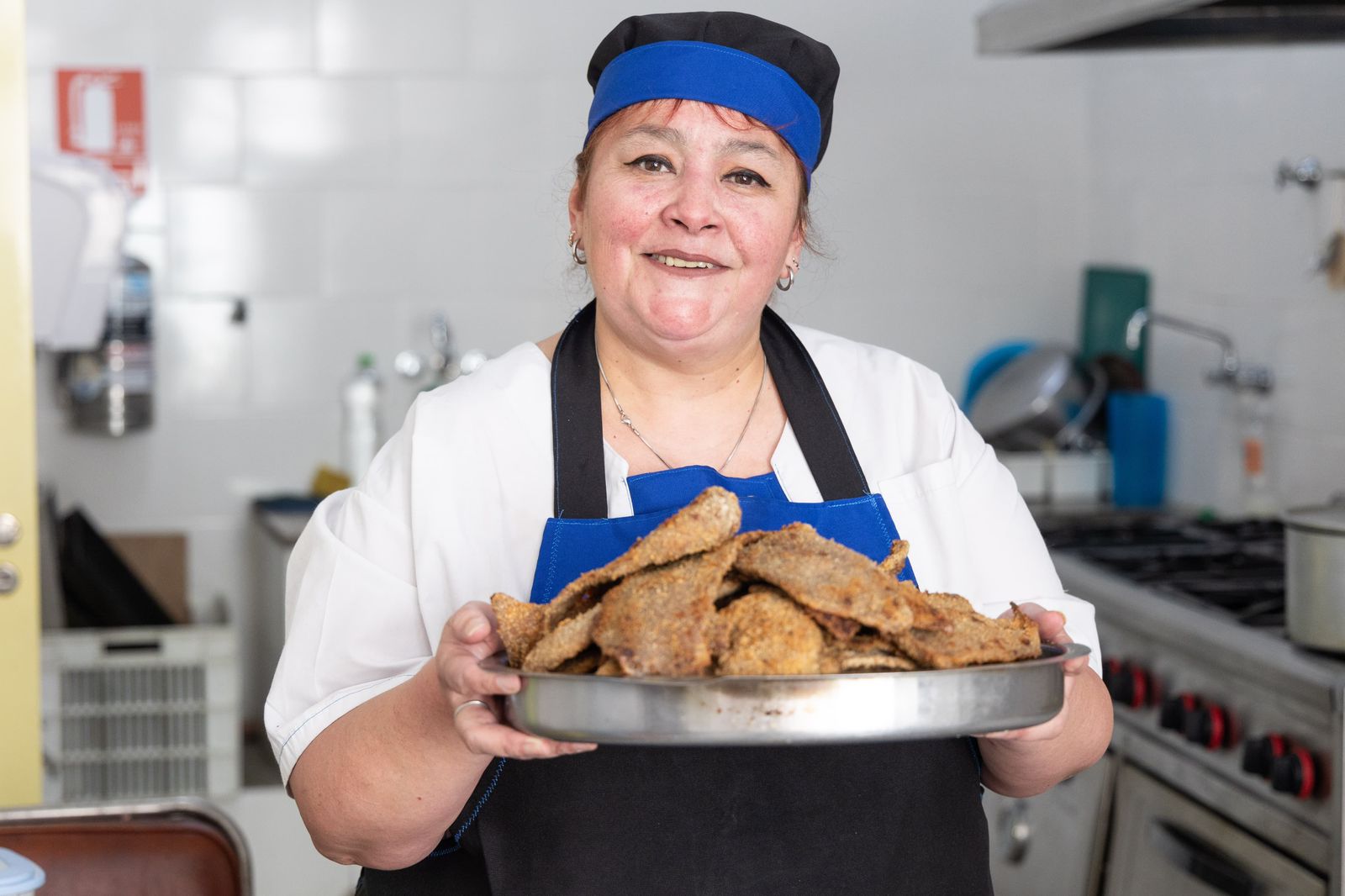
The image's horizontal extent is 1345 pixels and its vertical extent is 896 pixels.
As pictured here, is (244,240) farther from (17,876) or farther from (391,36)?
(17,876)

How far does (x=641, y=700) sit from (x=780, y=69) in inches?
27.9

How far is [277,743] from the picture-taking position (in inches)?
51.0

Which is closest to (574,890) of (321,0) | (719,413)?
(719,413)

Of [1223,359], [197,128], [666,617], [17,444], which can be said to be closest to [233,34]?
[197,128]

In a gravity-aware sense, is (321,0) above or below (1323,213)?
above

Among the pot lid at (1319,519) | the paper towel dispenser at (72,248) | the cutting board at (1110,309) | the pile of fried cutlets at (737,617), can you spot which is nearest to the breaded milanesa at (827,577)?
the pile of fried cutlets at (737,617)

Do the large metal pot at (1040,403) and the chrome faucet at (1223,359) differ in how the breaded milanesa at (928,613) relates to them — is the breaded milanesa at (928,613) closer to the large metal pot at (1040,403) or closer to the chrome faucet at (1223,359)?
the chrome faucet at (1223,359)

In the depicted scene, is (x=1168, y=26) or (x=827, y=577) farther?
(x=1168, y=26)

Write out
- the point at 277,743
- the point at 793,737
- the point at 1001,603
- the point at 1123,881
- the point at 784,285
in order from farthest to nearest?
the point at 1123,881 < the point at 784,285 < the point at 1001,603 < the point at 277,743 < the point at 793,737

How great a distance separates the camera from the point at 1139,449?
3.66 metres

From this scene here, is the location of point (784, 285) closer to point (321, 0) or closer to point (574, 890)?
point (574, 890)

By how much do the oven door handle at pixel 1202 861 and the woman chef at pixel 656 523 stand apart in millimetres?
949

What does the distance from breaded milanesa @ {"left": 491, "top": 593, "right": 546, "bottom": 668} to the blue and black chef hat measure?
522 millimetres

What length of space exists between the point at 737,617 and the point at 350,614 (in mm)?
468
